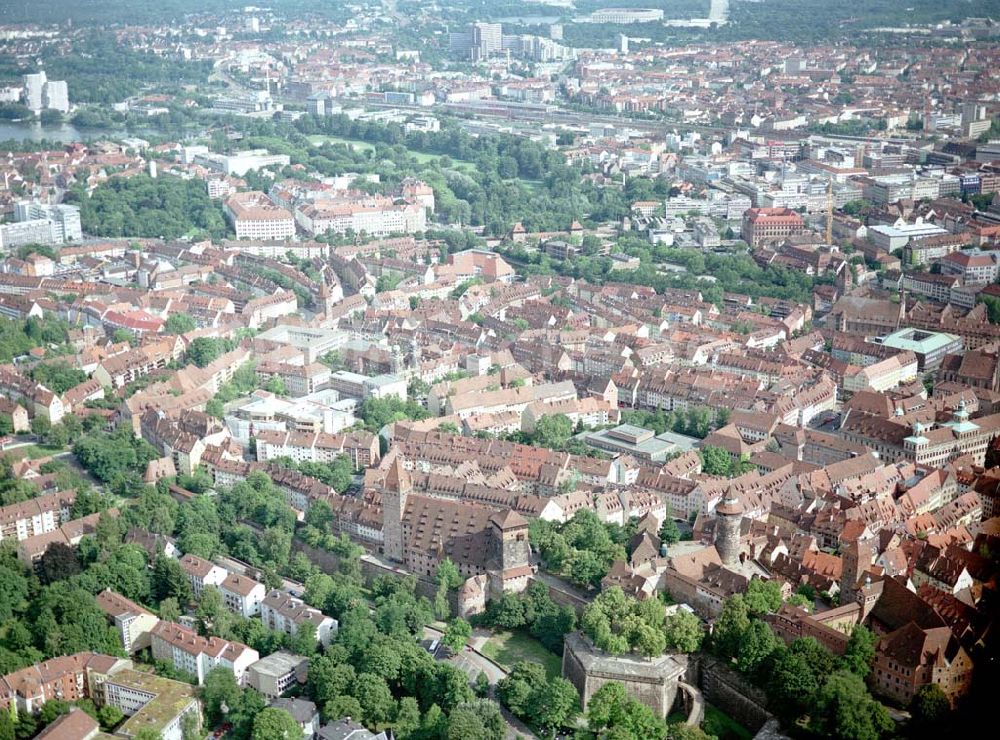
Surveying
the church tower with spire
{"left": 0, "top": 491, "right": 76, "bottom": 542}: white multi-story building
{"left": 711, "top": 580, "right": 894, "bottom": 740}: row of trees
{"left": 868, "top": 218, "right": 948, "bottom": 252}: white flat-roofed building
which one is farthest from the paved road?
{"left": 868, "top": 218, "right": 948, "bottom": 252}: white flat-roofed building

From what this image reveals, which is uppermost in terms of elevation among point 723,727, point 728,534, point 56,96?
point 56,96

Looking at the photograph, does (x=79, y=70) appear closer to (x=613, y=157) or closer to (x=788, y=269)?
(x=613, y=157)

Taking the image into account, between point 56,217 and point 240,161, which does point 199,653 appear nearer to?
point 56,217

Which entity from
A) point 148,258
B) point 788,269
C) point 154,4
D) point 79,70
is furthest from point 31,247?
point 154,4

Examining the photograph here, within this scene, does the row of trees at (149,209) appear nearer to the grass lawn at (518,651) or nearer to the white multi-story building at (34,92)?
the white multi-story building at (34,92)

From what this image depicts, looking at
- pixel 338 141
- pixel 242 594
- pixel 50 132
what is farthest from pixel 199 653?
pixel 50 132
